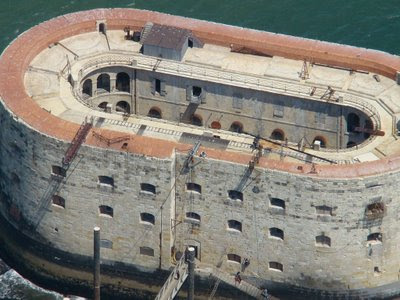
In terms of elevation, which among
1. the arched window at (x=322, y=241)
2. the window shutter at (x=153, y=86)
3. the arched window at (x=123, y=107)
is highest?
the window shutter at (x=153, y=86)

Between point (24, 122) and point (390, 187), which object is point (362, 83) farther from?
point (24, 122)

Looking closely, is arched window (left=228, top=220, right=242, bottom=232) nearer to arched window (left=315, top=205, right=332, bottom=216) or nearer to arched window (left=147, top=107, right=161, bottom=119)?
arched window (left=315, top=205, right=332, bottom=216)

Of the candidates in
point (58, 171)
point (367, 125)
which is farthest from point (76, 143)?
point (367, 125)

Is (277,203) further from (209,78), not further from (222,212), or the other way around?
(209,78)

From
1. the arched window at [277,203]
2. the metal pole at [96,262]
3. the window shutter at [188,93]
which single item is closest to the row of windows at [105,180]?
the metal pole at [96,262]

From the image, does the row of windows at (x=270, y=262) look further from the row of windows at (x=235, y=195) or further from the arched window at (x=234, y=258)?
the row of windows at (x=235, y=195)

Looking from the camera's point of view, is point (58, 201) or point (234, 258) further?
point (58, 201)

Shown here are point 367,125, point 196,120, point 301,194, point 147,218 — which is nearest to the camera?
point 301,194
